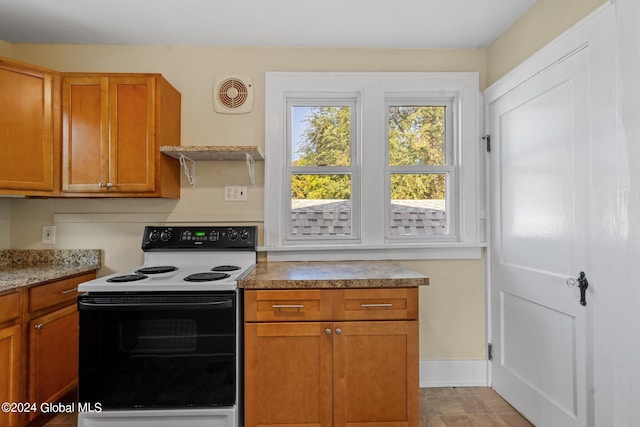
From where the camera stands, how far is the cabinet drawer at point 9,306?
1591 millimetres

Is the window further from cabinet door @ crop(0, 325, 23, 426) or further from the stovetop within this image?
cabinet door @ crop(0, 325, 23, 426)

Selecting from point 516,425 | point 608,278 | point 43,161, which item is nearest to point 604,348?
point 608,278

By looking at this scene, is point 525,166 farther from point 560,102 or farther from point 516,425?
point 516,425

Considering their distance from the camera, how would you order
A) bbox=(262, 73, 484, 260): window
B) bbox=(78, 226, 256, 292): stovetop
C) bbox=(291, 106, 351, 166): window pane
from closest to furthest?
bbox=(78, 226, 256, 292): stovetop < bbox=(262, 73, 484, 260): window < bbox=(291, 106, 351, 166): window pane

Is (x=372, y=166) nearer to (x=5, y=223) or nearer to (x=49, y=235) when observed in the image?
(x=49, y=235)

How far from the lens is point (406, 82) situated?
7.65 feet

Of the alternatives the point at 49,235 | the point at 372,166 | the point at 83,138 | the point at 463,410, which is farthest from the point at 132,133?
the point at 463,410

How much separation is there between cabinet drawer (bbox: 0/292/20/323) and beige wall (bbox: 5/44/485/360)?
2.07 ft

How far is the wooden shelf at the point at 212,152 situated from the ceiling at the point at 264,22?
30.5 inches

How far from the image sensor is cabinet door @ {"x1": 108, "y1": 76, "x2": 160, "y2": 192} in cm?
199

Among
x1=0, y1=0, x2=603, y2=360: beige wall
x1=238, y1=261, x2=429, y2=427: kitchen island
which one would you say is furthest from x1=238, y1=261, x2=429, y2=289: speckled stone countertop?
x1=0, y1=0, x2=603, y2=360: beige wall

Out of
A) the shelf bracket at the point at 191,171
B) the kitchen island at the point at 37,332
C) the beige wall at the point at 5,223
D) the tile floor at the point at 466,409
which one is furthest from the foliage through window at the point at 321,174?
the beige wall at the point at 5,223

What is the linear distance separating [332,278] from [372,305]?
0.24m

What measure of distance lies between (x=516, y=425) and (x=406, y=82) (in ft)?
7.29
